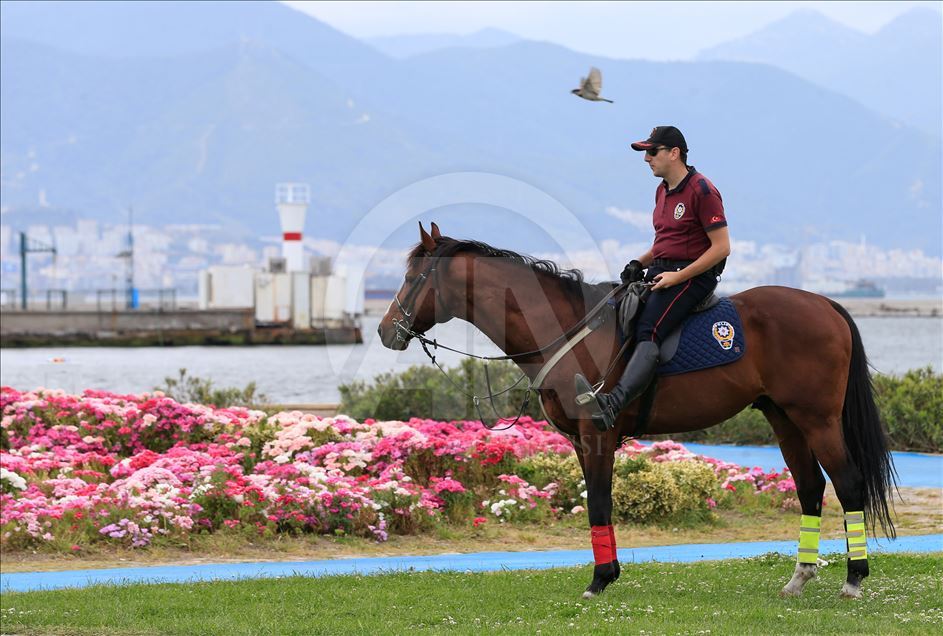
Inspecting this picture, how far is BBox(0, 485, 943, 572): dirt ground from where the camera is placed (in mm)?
11383

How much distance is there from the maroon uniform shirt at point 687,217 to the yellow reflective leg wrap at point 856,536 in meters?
2.16

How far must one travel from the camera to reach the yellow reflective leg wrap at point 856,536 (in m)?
8.30

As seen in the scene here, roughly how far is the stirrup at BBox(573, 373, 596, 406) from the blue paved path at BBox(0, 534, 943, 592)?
2.78 m

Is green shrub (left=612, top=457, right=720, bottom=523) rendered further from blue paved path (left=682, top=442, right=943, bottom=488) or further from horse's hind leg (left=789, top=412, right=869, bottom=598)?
horse's hind leg (left=789, top=412, right=869, bottom=598)

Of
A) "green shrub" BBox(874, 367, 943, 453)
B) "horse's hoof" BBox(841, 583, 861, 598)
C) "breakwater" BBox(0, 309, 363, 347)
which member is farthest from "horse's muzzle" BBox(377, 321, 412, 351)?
"breakwater" BBox(0, 309, 363, 347)

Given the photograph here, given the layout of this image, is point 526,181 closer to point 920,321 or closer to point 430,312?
point 430,312

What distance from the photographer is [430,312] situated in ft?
27.5

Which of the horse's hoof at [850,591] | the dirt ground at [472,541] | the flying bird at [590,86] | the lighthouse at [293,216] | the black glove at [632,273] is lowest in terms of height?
the dirt ground at [472,541]

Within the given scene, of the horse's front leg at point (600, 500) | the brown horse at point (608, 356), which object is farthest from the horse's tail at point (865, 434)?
the horse's front leg at point (600, 500)

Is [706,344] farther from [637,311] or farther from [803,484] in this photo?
[803,484]

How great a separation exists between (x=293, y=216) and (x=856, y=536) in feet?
270

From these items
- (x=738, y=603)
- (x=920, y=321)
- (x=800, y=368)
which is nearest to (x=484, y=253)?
(x=800, y=368)

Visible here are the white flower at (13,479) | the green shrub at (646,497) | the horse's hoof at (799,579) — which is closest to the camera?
the horse's hoof at (799,579)

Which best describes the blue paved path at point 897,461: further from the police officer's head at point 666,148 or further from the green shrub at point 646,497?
the police officer's head at point 666,148
